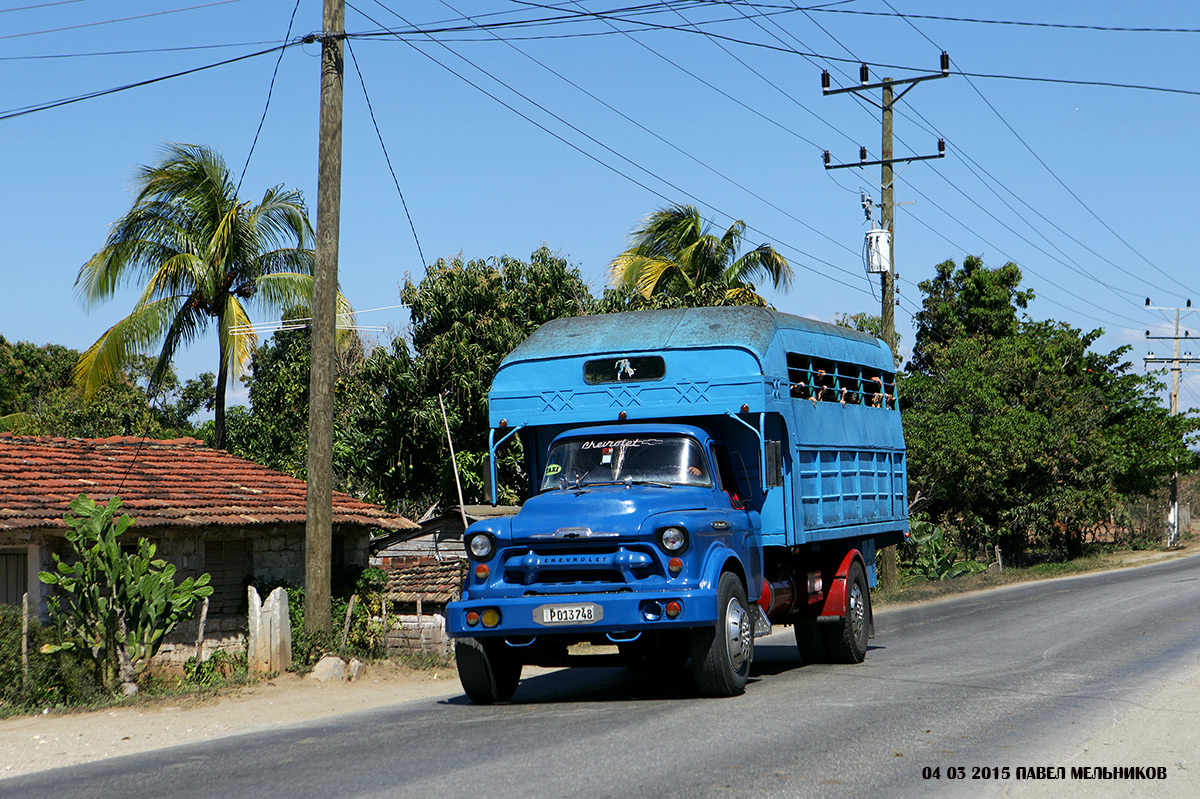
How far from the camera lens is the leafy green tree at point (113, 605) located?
42.9 feet

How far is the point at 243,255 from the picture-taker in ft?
82.2

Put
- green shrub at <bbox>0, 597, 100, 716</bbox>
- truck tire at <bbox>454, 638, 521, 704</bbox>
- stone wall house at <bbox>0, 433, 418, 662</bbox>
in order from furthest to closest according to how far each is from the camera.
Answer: stone wall house at <bbox>0, 433, 418, 662</bbox> < green shrub at <bbox>0, 597, 100, 716</bbox> < truck tire at <bbox>454, 638, 521, 704</bbox>

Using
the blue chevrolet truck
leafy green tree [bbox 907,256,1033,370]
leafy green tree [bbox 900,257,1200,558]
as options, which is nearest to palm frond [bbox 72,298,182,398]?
the blue chevrolet truck

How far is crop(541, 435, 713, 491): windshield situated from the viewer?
10.6 m

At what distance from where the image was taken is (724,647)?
31.7 ft

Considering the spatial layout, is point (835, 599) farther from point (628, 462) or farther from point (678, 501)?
point (678, 501)

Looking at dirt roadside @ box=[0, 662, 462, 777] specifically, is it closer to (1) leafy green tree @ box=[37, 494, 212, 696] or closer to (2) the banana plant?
(1) leafy green tree @ box=[37, 494, 212, 696]

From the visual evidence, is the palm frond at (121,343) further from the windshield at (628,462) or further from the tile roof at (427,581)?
the windshield at (628,462)

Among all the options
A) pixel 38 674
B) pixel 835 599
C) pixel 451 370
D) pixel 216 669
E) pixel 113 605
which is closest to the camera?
pixel 38 674

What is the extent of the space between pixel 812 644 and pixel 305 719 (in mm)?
5724

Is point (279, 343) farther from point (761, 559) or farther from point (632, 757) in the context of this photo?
point (632, 757)

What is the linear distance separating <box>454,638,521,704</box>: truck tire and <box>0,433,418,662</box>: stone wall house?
7.97 metres

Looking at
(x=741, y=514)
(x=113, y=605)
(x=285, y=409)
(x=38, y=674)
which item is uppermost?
(x=285, y=409)

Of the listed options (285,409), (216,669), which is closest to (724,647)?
(216,669)
